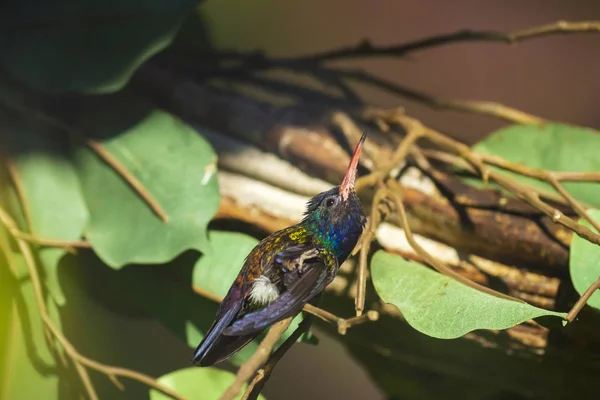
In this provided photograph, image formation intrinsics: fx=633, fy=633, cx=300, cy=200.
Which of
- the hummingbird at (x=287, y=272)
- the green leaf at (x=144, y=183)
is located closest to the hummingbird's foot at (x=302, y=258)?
the hummingbird at (x=287, y=272)

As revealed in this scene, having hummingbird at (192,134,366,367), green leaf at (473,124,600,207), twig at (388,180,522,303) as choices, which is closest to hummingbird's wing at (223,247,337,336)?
hummingbird at (192,134,366,367)

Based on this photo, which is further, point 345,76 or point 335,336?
point 345,76

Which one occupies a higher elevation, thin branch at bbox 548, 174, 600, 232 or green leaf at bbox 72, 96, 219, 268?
thin branch at bbox 548, 174, 600, 232

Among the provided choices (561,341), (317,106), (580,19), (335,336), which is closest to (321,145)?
(317,106)

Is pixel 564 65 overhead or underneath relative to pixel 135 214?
overhead

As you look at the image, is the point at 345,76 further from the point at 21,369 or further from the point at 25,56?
the point at 21,369

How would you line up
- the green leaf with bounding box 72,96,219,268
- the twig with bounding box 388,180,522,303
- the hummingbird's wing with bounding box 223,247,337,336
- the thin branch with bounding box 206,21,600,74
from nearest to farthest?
the hummingbird's wing with bounding box 223,247,337,336
the twig with bounding box 388,180,522,303
the green leaf with bounding box 72,96,219,268
the thin branch with bounding box 206,21,600,74

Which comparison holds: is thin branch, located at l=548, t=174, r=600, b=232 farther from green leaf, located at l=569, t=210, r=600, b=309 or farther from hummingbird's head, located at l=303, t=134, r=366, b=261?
hummingbird's head, located at l=303, t=134, r=366, b=261

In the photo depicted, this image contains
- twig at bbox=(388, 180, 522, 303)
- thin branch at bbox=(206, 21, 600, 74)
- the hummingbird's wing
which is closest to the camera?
the hummingbird's wing
